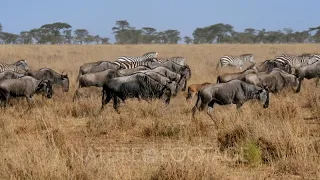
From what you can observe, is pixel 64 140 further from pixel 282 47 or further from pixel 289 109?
pixel 282 47

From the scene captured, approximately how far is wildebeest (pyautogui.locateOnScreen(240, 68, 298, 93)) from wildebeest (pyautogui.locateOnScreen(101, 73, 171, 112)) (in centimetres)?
245

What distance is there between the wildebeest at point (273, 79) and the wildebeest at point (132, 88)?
2.45 meters

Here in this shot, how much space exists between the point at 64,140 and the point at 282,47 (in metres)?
35.8

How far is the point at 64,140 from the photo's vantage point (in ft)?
22.6

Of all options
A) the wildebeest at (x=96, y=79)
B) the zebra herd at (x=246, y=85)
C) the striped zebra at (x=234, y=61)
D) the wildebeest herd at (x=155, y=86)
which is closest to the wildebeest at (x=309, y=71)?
the zebra herd at (x=246, y=85)

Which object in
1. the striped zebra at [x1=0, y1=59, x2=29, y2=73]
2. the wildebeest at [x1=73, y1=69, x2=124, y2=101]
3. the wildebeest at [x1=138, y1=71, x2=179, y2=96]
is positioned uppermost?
the wildebeest at [x1=138, y1=71, x2=179, y2=96]

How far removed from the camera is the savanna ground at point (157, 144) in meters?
5.11

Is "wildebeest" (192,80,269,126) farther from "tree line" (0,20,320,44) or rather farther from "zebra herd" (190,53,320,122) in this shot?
"tree line" (0,20,320,44)

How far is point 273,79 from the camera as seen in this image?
12594mm

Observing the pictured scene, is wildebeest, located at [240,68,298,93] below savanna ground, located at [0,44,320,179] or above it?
above

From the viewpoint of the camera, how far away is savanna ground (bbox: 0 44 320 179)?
16.8 feet

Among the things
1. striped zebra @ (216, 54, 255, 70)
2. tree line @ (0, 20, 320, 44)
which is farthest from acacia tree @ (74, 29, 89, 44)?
striped zebra @ (216, 54, 255, 70)

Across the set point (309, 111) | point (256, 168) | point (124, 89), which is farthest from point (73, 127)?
point (309, 111)

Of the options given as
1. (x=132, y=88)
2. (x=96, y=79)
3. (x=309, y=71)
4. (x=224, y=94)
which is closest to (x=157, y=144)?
(x=224, y=94)
